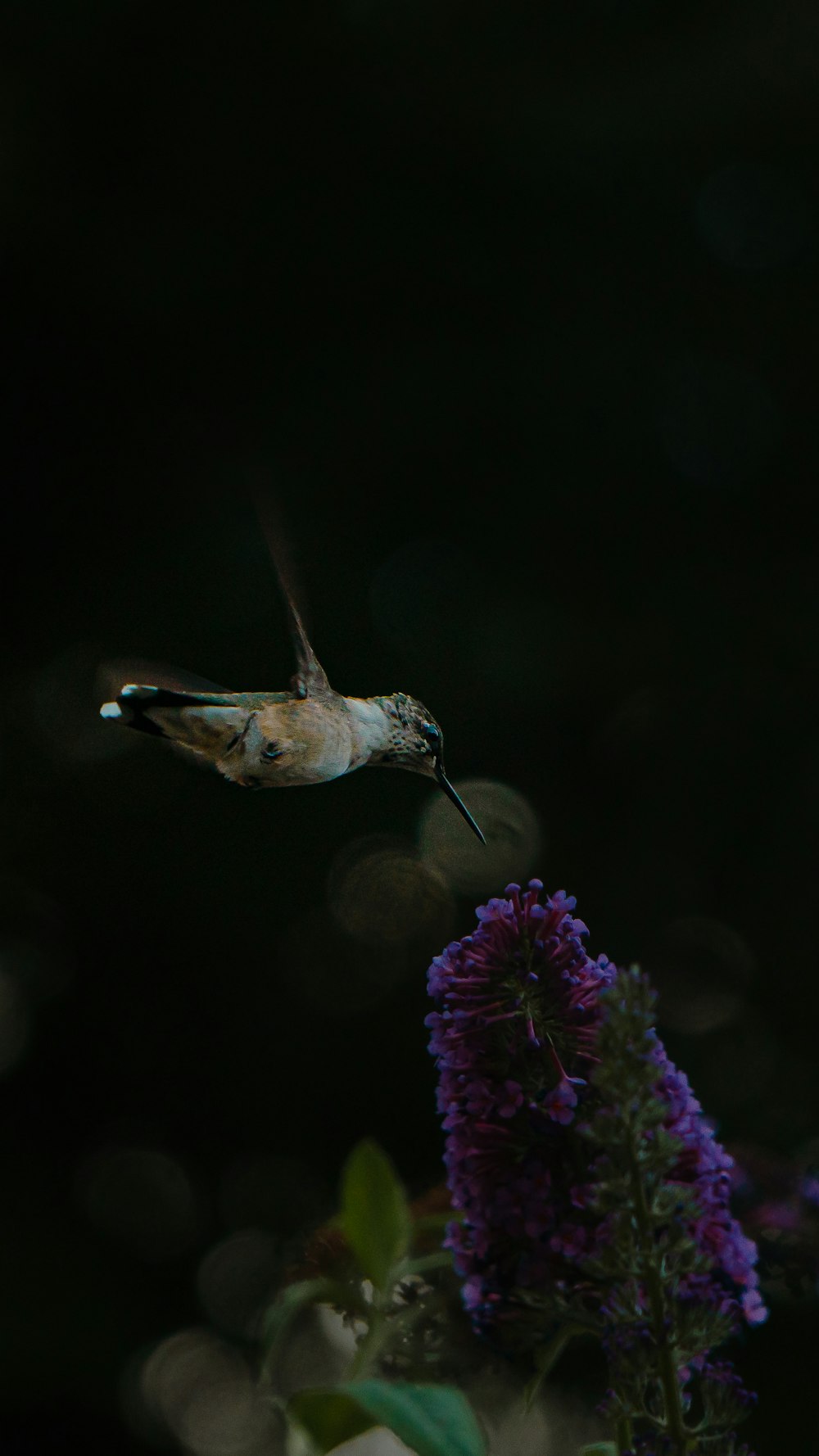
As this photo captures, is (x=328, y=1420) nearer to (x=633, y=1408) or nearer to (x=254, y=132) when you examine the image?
(x=633, y=1408)

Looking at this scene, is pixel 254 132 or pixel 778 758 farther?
pixel 254 132

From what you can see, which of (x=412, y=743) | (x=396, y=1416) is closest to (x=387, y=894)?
(x=412, y=743)

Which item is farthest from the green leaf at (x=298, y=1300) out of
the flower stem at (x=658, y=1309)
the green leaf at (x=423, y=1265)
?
the flower stem at (x=658, y=1309)

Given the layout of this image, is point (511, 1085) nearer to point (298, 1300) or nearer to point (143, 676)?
point (298, 1300)

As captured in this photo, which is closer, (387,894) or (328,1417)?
(328,1417)

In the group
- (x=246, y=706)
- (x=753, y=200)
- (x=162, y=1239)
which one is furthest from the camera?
(x=753, y=200)

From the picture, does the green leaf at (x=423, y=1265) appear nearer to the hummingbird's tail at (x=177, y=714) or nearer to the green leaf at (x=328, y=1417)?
the green leaf at (x=328, y=1417)

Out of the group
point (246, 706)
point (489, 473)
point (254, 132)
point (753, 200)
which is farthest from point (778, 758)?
point (254, 132)
